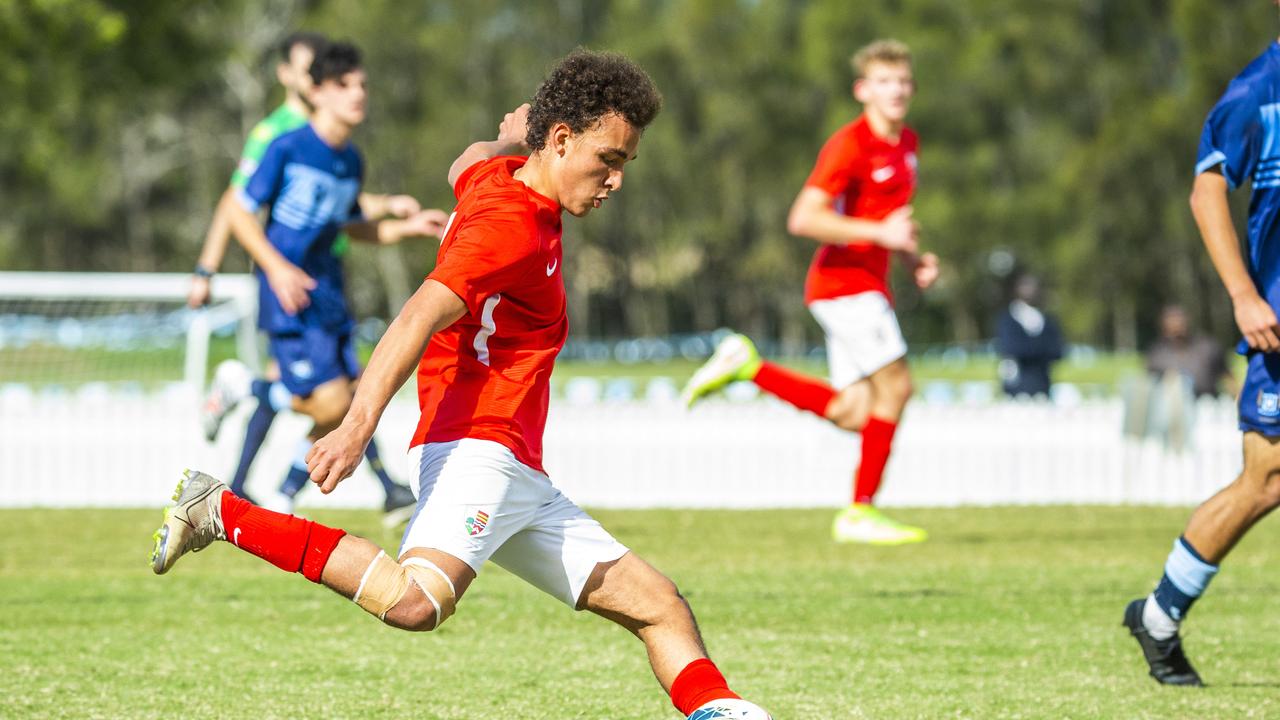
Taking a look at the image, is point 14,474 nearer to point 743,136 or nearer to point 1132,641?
point 1132,641

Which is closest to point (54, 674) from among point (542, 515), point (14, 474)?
point (542, 515)

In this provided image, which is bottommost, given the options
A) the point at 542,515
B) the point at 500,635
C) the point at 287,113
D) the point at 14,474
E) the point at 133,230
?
the point at 133,230

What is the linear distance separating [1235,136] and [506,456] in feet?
8.77

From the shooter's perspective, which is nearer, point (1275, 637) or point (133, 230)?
point (1275, 637)

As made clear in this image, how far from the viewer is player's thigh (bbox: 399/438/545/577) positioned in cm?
392

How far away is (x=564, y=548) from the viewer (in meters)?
4.09

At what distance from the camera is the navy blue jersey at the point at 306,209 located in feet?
28.7

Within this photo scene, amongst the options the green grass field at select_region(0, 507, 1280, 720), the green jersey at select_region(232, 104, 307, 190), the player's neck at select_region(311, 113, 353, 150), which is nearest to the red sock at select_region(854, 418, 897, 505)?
the green grass field at select_region(0, 507, 1280, 720)

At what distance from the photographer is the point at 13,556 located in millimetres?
8898

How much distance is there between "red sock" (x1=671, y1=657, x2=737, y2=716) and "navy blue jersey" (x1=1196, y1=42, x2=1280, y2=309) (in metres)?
2.32

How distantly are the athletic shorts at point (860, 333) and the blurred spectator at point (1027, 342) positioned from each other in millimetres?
7275

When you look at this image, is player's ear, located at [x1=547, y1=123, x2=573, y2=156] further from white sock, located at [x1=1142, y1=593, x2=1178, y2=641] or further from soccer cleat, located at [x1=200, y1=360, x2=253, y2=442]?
soccer cleat, located at [x1=200, y1=360, x2=253, y2=442]

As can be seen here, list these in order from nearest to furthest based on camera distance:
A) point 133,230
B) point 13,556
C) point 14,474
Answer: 1. point 13,556
2. point 14,474
3. point 133,230

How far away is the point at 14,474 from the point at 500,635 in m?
8.30
